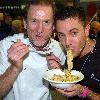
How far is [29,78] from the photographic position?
2.60 meters

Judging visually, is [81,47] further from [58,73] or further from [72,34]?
[58,73]

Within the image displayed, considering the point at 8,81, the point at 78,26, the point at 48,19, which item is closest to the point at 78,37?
the point at 78,26

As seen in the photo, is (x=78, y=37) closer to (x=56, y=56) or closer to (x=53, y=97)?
(x=56, y=56)

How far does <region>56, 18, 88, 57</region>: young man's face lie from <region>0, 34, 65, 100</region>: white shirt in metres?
0.36

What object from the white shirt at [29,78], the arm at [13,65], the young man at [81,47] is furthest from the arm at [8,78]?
the young man at [81,47]

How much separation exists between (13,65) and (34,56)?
1.21 feet

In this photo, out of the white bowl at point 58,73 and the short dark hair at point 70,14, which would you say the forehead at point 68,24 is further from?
the white bowl at point 58,73

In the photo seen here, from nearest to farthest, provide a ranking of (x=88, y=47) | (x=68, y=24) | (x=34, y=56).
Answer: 1. (x=68, y=24)
2. (x=88, y=47)
3. (x=34, y=56)

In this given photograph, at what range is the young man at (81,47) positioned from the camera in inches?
93.3

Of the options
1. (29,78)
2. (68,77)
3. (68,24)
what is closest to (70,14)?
(68,24)

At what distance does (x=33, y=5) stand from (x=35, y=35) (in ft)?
1.14

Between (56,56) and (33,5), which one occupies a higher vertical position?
(33,5)

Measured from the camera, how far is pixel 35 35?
8.07 ft

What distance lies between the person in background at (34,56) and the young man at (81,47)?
0.51 feet
